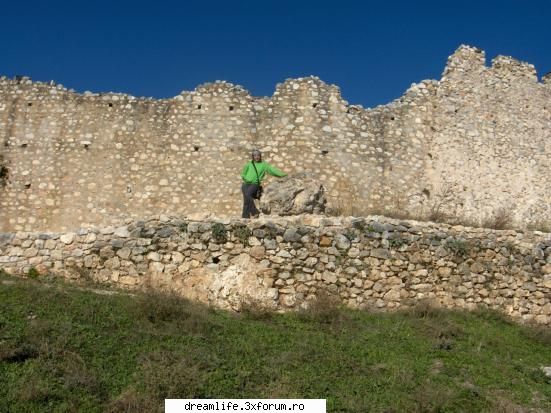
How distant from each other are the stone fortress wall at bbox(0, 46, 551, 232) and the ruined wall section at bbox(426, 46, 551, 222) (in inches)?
1.6

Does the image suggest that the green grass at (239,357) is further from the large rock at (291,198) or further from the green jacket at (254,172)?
the green jacket at (254,172)

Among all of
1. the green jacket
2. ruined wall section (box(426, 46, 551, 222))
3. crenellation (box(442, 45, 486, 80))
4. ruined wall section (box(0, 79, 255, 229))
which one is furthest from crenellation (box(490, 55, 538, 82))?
the green jacket

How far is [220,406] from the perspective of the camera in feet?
21.9

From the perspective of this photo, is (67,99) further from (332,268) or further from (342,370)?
(342,370)

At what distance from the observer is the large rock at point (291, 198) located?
12766 millimetres

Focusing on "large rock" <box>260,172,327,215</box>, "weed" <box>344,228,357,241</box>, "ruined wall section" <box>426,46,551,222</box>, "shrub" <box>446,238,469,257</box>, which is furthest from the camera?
"ruined wall section" <box>426,46,551,222</box>

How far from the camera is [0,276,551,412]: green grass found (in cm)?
Result: 681

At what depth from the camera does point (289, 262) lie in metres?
11.0

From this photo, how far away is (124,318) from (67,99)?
31.6 ft

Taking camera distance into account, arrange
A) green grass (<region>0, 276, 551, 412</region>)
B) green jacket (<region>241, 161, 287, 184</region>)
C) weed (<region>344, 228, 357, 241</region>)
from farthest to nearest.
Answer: green jacket (<region>241, 161, 287, 184</region>)
weed (<region>344, 228, 357, 241</region>)
green grass (<region>0, 276, 551, 412</region>)

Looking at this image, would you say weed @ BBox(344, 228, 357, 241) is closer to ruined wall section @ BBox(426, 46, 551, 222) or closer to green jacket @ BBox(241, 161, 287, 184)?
green jacket @ BBox(241, 161, 287, 184)

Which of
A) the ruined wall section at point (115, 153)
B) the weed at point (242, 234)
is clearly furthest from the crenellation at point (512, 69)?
the weed at point (242, 234)

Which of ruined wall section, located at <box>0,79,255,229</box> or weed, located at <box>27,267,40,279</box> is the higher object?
ruined wall section, located at <box>0,79,255,229</box>

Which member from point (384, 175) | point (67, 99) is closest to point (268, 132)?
point (384, 175)
